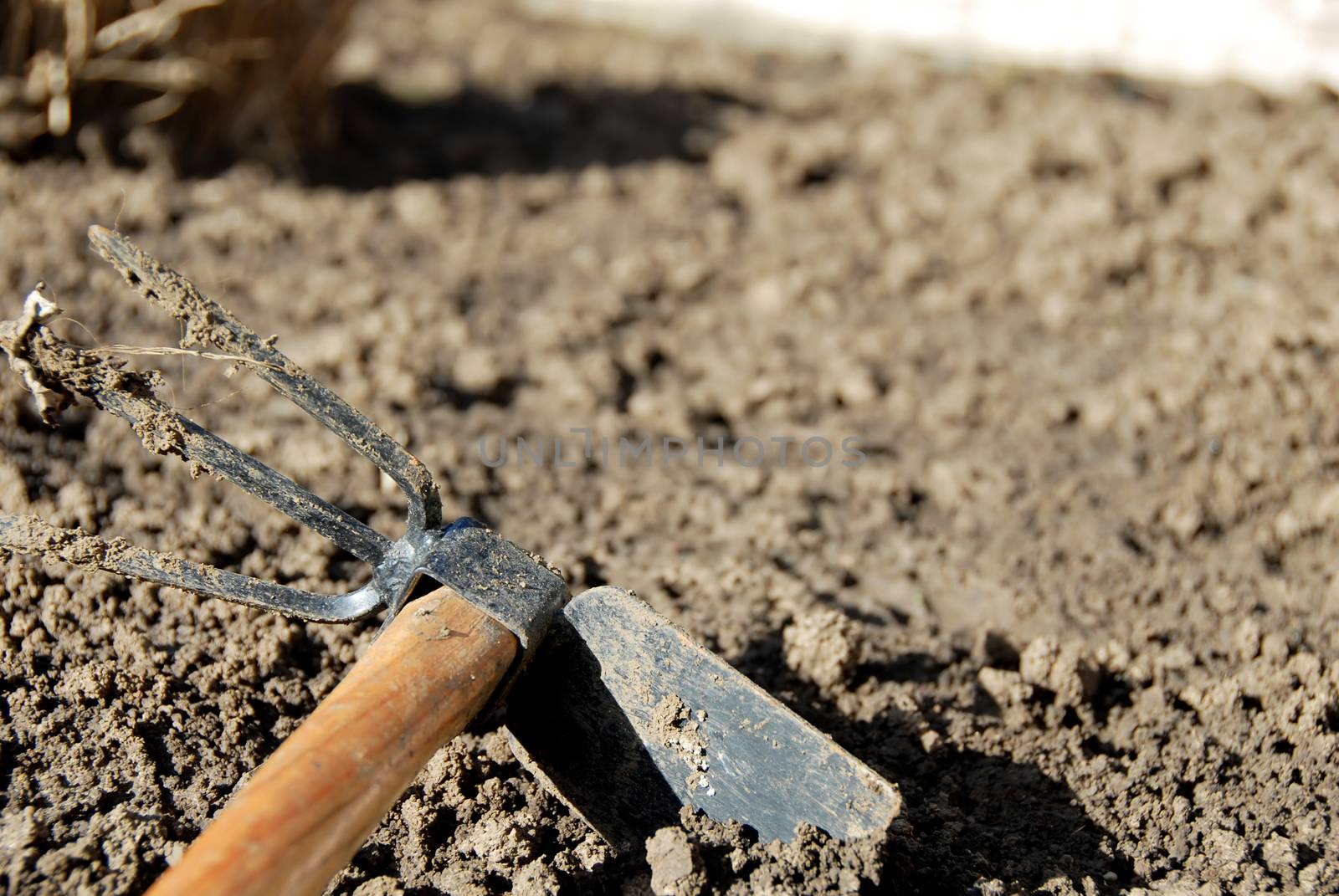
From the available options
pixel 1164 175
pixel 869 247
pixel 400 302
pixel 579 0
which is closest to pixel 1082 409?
pixel 869 247

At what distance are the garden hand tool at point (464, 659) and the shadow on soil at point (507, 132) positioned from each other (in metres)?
1.98

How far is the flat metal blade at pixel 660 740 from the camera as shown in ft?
4.50

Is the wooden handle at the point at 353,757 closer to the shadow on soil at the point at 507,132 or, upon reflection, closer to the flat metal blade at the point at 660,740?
the flat metal blade at the point at 660,740

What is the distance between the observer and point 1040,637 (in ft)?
5.97

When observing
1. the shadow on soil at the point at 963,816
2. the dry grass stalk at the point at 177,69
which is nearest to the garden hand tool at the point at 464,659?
the shadow on soil at the point at 963,816

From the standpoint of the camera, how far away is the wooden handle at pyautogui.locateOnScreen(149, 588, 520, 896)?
109cm

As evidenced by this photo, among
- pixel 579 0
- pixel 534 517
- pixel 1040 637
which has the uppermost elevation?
pixel 579 0

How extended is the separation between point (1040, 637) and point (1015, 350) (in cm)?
109

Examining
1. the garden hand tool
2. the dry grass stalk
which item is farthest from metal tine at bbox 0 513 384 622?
the dry grass stalk

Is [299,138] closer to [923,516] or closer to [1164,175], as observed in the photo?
[923,516]

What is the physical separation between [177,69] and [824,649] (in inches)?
94.4

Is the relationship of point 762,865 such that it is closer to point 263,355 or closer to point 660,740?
point 660,740

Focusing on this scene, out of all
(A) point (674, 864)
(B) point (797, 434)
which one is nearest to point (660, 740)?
(A) point (674, 864)

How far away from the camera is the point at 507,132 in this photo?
140 inches
